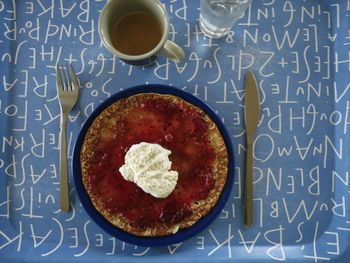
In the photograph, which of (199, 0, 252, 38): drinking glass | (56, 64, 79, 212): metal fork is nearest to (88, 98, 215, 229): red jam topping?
(56, 64, 79, 212): metal fork

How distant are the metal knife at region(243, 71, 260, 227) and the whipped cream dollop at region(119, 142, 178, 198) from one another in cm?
23

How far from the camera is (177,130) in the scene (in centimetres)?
112

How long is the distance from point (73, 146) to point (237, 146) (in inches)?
19.3

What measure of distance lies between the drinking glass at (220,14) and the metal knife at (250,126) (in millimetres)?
162

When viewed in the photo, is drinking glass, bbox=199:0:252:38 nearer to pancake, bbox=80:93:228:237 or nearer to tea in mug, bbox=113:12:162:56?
tea in mug, bbox=113:12:162:56

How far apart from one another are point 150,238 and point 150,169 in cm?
22

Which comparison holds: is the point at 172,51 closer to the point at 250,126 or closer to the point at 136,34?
the point at 136,34

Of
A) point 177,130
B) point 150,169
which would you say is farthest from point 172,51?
point 150,169

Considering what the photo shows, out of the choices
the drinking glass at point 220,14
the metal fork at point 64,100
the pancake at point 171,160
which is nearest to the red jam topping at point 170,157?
the pancake at point 171,160

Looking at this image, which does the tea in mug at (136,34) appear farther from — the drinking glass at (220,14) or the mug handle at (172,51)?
the drinking glass at (220,14)

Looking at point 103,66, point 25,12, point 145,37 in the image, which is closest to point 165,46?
point 145,37

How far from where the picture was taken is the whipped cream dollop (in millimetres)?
1026

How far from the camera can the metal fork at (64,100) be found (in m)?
1.15

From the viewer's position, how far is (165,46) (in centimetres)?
112
